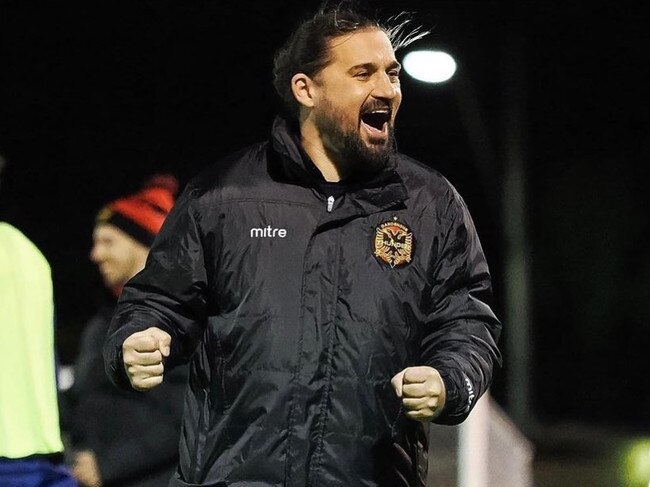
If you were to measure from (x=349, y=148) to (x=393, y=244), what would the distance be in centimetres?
28

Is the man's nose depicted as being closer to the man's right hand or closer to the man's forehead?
the man's forehead

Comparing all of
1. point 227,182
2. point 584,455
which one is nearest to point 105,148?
point 584,455

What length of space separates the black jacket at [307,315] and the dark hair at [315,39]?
22cm

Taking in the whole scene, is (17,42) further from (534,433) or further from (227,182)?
(227,182)

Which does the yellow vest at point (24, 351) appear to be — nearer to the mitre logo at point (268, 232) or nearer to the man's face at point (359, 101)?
the mitre logo at point (268, 232)

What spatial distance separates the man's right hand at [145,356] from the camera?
10.4 feet

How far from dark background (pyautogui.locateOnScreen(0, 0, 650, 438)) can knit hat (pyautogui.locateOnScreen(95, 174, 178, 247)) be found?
1477 centimetres

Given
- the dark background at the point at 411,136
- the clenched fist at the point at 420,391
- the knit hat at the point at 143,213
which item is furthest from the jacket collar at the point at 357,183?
the dark background at the point at 411,136

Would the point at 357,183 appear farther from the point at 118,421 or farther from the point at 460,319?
the point at 118,421

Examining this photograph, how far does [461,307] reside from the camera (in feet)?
11.2

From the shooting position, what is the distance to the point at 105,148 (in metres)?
25.5

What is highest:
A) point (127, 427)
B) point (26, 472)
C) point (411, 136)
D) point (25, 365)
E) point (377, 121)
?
point (411, 136)

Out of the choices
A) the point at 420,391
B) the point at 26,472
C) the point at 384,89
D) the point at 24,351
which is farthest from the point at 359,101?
the point at 26,472

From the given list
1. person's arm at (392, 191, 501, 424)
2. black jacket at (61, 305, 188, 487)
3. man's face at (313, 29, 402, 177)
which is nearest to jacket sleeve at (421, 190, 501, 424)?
person's arm at (392, 191, 501, 424)
